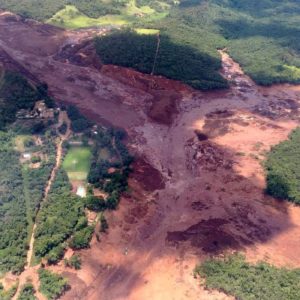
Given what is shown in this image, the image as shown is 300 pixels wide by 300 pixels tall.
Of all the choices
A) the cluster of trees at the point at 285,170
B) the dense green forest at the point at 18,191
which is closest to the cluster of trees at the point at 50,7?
the dense green forest at the point at 18,191

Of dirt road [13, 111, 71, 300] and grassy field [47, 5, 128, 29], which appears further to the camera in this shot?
grassy field [47, 5, 128, 29]

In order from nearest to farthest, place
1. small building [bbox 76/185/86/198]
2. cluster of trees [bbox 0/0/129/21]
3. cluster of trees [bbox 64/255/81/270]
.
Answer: cluster of trees [bbox 64/255/81/270] → small building [bbox 76/185/86/198] → cluster of trees [bbox 0/0/129/21]

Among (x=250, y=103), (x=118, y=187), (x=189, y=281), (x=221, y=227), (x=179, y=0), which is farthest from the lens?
(x=179, y=0)

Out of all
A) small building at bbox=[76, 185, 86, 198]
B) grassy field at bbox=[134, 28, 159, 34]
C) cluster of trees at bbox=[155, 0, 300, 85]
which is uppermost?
grassy field at bbox=[134, 28, 159, 34]

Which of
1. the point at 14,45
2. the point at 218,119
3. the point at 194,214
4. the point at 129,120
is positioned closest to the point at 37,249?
the point at 194,214

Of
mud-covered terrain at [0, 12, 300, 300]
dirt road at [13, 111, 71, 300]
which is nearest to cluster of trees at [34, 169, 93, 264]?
dirt road at [13, 111, 71, 300]

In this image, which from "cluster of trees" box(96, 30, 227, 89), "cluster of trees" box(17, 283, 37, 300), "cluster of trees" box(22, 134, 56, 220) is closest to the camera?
"cluster of trees" box(17, 283, 37, 300)

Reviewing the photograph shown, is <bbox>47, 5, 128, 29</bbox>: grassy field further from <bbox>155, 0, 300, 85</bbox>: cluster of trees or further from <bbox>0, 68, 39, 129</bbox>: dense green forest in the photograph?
<bbox>0, 68, 39, 129</bbox>: dense green forest

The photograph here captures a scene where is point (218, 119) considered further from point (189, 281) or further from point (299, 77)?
point (189, 281)
